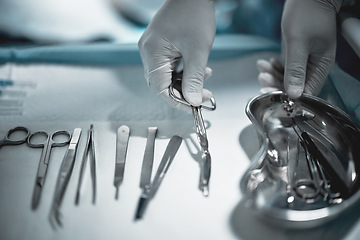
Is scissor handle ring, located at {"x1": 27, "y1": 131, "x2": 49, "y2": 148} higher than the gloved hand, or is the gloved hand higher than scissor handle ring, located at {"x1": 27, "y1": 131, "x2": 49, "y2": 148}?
the gloved hand

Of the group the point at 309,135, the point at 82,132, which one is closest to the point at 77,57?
the point at 82,132

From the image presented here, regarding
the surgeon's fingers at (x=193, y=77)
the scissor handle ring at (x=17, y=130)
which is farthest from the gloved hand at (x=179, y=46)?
the scissor handle ring at (x=17, y=130)

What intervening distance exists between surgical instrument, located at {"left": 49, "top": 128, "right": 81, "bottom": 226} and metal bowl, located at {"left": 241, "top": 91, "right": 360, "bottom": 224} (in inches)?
13.0

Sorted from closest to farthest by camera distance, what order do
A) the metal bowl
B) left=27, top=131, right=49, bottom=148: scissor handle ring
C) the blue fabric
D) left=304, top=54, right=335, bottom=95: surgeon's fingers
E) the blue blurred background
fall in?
the metal bowl < left=27, top=131, right=49, bottom=148: scissor handle ring < left=304, top=54, right=335, bottom=95: surgeon's fingers < the blue fabric < the blue blurred background

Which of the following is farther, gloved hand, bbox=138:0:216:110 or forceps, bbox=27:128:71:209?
gloved hand, bbox=138:0:216:110

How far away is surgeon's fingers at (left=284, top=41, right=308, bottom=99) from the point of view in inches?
33.0

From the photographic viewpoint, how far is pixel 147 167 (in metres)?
0.72

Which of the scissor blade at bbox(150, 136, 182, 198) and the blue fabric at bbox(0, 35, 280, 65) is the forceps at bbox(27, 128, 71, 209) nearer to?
the scissor blade at bbox(150, 136, 182, 198)

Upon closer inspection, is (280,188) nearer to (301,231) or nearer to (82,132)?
(301,231)

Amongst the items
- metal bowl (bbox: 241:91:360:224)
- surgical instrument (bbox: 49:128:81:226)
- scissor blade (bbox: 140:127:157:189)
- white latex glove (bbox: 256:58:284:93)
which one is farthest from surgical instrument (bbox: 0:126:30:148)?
white latex glove (bbox: 256:58:284:93)

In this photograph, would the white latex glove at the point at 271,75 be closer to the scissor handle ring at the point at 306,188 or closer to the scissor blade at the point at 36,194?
the scissor handle ring at the point at 306,188

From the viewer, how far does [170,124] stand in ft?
2.85

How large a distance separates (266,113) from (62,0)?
3.00 ft

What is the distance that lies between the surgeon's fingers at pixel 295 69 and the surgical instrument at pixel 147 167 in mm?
337
